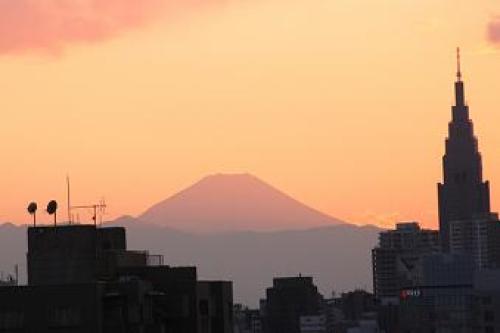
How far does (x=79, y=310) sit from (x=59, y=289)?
5.25 ft

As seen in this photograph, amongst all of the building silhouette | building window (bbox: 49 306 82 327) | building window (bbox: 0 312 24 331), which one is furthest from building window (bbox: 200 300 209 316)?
building window (bbox: 0 312 24 331)

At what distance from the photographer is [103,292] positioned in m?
106

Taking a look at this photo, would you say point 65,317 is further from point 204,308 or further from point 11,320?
point 204,308

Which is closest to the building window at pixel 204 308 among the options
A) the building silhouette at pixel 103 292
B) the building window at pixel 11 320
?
the building silhouette at pixel 103 292

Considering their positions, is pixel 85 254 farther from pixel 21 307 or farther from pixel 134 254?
pixel 21 307

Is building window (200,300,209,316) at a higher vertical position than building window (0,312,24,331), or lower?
higher

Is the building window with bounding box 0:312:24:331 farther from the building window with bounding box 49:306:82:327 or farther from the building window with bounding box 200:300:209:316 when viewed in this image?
the building window with bounding box 200:300:209:316

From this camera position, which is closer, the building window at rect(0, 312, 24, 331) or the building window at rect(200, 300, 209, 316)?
the building window at rect(0, 312, 24, 331)

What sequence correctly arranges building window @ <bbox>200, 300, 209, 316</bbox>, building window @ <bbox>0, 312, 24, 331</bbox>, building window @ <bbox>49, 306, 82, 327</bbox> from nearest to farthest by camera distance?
building window @ <bbox>49, 306, 82, 327</bbox> < building window @ <bbox>0, 312, 24, 331</bbox> < building window @ <bbox>200, 300, 209, 316</bbox>

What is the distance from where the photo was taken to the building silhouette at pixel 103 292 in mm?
105250

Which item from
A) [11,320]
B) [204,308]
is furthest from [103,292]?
[204,308]

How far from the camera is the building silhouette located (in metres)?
105

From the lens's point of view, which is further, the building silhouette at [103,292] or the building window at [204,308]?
the building window at [204,308]

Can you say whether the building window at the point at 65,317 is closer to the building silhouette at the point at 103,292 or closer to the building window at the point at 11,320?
the building silhouette at the point at 103,292
